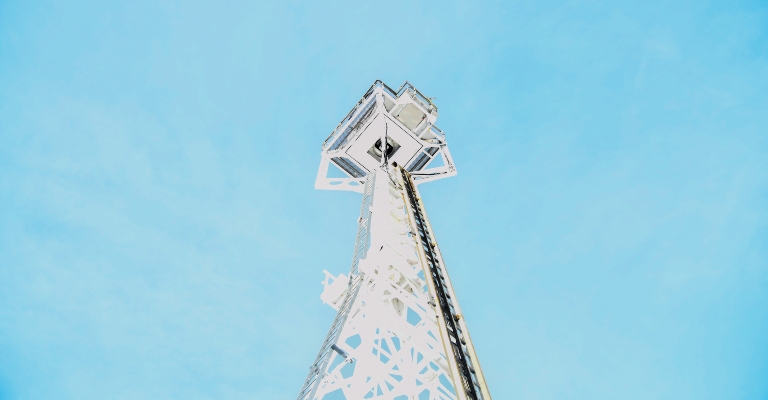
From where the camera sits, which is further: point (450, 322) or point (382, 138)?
point (382, 138)

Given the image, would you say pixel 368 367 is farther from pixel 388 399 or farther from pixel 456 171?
pixel 456 171

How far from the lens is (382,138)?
23000 millimetres

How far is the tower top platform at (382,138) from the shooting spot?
934 inches

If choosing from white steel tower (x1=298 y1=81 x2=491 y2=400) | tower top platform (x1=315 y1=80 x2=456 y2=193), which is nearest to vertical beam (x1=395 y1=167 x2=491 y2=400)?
white steel tower (x1=298 y1=81 x2=491 y2=400)

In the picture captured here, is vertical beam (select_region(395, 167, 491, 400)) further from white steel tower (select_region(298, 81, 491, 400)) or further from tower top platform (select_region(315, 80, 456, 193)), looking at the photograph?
tower top platform (select_region(315, 80, 456, 193))

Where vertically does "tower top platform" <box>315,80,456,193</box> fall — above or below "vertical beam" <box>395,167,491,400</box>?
above

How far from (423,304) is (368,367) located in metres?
2.11

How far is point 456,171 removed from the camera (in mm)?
25031

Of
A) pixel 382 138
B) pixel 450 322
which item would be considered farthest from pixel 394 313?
pixel 382 138

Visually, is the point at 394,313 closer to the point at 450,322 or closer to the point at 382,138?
the point at 450,322

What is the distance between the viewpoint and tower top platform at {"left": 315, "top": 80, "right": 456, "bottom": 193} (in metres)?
23.7

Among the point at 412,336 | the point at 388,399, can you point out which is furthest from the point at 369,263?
the point at 388,399

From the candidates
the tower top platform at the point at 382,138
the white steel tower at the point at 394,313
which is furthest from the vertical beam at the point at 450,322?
the tower top platform at the point at 382,138

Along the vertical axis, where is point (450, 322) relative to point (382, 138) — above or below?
below
